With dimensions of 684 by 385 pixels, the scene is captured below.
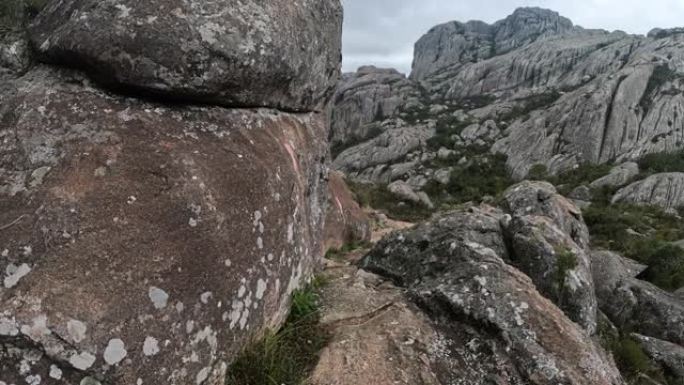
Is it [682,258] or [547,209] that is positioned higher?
[547,209]

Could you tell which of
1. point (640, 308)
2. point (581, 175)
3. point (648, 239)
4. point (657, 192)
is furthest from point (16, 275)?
point (581, 175)

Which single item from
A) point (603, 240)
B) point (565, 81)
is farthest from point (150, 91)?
point (565, 81)

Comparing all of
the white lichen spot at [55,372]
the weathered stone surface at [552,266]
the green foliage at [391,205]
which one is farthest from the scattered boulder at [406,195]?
the white lichen spot at [55,372]

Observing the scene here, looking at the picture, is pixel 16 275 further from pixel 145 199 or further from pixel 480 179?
pixel 480 179

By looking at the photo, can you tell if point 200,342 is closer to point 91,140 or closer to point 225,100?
point 91,140

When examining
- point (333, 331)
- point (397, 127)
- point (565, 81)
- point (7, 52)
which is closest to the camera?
point (7, 52)

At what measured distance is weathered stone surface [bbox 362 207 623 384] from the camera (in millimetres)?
4641

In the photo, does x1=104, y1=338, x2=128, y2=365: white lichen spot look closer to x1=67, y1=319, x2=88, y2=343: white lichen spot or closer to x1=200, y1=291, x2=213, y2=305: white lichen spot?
x1=67, y1=319, x2=88, y2=343: white lichen spot

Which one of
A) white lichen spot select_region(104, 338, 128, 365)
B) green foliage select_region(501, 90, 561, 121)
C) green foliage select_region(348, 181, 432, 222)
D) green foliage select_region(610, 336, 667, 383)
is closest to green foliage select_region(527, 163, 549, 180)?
green foliage select_region(501, 90, 561, 121)

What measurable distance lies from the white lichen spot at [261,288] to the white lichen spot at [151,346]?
1.14 meters

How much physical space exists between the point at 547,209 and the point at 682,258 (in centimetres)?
993

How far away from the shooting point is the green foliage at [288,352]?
4.11 metres

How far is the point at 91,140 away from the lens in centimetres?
403

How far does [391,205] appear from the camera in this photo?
1031 inches
